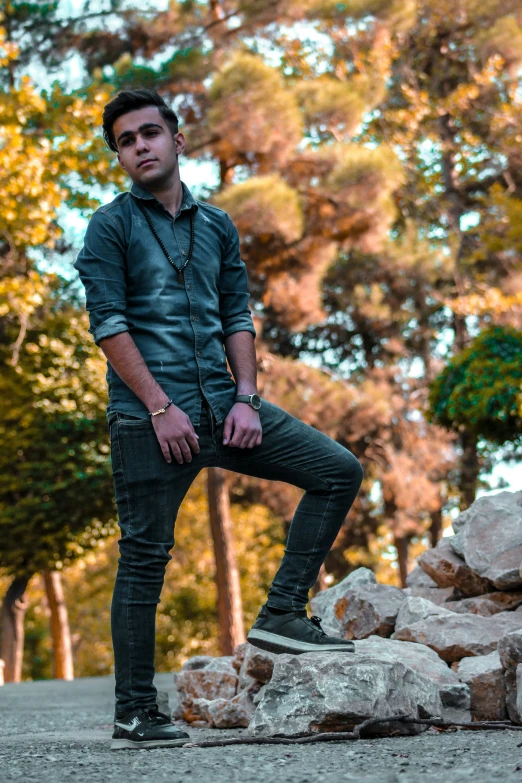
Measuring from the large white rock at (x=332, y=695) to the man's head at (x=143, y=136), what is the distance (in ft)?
6.28

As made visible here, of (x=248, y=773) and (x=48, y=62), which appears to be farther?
(x=48, y=62)

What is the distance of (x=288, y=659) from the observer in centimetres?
391

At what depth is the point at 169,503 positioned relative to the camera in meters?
3.53

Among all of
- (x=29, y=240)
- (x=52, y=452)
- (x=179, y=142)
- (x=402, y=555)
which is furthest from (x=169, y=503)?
(x=402, y=555)

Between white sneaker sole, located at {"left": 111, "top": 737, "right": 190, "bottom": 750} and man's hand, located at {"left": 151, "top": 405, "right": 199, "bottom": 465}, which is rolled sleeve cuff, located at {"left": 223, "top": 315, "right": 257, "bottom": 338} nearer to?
man's hand, located at {"left": 151, "top": 405, "right": 199, "bottom": 465}

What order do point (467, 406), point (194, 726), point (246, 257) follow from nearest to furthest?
point (194, 726) → point (467, 406) → point (246, 257)

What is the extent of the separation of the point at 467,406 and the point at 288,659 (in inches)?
384

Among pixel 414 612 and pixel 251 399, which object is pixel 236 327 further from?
pixel 414 612

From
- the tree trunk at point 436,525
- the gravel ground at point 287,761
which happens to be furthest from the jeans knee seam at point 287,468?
the tree trunk at point 436,525

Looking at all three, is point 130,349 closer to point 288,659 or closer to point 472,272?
point 288,659

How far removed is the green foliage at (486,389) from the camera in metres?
12.9

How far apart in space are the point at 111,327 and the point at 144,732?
1.41 m

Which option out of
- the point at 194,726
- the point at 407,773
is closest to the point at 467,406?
the point at 194,726

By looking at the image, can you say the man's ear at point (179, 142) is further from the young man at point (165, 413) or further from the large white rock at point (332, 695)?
the large white rock at point (332, 695)
